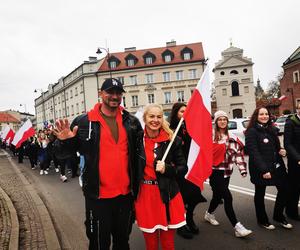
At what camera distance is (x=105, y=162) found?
3.11 meters

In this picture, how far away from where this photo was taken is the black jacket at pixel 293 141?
5.03 m

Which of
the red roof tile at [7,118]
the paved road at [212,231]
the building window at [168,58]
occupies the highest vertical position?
the building window at [168,58]

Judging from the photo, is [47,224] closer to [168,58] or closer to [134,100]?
[134,100]

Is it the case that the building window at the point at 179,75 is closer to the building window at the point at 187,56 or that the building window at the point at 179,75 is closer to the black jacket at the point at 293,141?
the building window at the point at 187,56

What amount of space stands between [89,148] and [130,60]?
52101 mm

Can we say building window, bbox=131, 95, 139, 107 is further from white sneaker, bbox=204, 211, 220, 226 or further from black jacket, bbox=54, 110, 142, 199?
black jacket, bbox=54, 110, 142, 199

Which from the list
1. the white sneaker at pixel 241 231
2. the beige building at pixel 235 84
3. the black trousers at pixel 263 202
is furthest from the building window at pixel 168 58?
the white sneaker at pixel 241 231

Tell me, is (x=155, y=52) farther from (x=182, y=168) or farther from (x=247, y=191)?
(x=182, y=168)

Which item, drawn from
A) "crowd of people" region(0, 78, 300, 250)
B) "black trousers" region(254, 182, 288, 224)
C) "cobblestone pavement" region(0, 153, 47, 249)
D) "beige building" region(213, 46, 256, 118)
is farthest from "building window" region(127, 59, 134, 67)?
"crowd of people" region(0, 78, 300, 250)

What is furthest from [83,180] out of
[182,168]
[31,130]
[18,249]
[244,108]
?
[244,108]

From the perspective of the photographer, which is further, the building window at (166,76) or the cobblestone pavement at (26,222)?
the building window at (166,76)

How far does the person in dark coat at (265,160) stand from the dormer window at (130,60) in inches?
1972

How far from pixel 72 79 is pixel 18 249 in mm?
58765

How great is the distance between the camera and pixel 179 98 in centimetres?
5128
